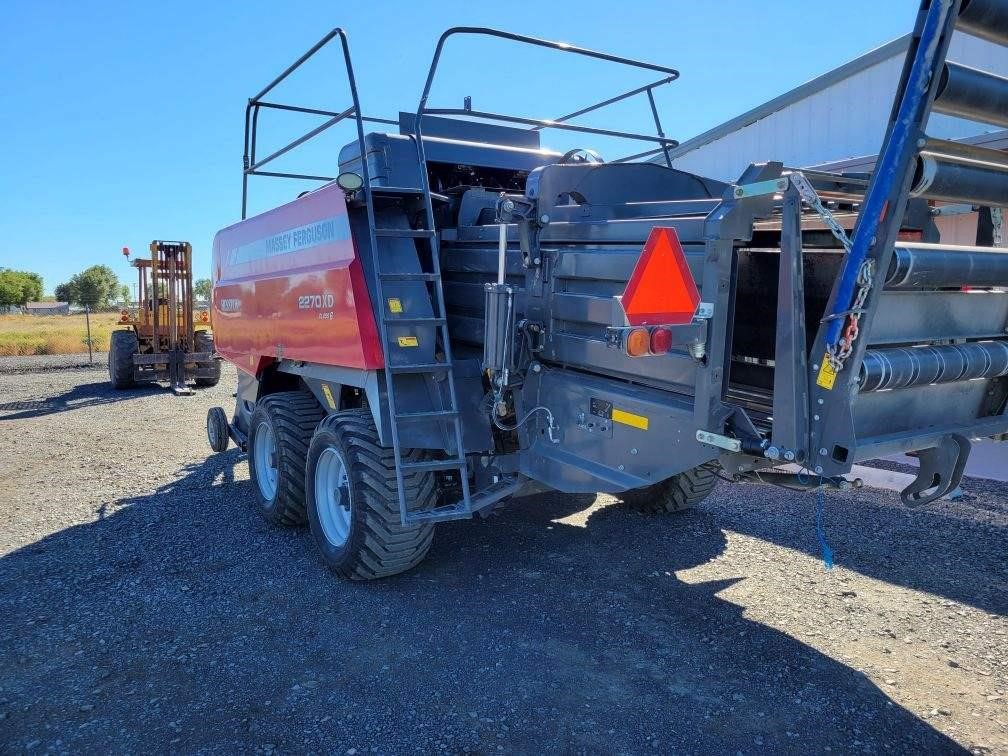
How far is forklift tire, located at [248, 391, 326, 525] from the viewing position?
16.2ft

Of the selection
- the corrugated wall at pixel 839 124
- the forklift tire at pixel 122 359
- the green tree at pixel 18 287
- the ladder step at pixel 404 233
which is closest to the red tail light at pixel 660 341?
the ladder step at pixel 404 233

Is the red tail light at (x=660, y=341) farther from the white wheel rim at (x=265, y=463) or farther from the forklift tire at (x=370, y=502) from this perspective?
the white wheel rim at (x=265, y=463)

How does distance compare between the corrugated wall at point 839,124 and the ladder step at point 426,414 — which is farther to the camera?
the corrugated wall at point 839,124

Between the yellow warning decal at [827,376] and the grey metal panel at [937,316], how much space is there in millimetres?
208

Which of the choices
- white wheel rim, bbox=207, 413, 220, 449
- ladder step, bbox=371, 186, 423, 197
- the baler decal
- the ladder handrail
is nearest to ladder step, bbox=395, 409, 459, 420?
the baler decal

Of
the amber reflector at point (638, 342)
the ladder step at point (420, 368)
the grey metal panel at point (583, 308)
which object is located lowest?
the ladder step at point (420, 368)

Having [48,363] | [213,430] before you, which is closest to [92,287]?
[48,363]

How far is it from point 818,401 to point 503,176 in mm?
3159

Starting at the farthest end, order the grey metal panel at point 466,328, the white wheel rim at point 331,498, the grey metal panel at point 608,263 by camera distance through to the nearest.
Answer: the white wheel rim at point 331,498 → the grey metal panel at point 466,328 → the grey metal panel at point 608,263

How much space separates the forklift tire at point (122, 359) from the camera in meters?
13.2

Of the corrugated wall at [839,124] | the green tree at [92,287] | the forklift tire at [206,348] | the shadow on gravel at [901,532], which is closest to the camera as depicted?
the shadow on gravel at [901,532]

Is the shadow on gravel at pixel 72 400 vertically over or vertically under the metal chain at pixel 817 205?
under

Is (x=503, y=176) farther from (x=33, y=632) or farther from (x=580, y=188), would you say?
(x=33, y=632)

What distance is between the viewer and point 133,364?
1320 centimetres
